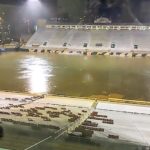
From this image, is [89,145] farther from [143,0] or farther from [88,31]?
[143,0]

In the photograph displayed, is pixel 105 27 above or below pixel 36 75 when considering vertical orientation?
above

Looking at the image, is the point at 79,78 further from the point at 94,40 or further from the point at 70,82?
the point at 94,40

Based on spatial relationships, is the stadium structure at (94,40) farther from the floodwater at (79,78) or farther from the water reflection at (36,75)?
the water reflection at (36,75)

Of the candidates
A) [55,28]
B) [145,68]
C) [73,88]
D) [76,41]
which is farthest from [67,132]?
[55,28]

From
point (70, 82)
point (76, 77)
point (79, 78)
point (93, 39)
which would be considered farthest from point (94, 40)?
point (70, 82)

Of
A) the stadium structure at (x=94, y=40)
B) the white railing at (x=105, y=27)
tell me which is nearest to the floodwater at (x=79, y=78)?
the stadium structure at (x=94, y=40)

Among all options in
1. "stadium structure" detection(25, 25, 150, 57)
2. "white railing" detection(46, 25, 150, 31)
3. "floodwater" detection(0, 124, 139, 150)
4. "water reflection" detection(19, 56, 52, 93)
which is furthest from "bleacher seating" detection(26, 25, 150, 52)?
"floodwater" detection(0, 124, 139, 150)
